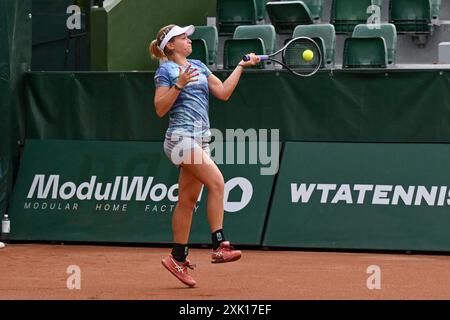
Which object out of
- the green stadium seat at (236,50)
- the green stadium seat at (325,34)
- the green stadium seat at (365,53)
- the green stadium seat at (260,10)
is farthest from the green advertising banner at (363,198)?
the green stadium seat at (260,10)

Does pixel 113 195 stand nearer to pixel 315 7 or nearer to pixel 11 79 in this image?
pixel 11 79

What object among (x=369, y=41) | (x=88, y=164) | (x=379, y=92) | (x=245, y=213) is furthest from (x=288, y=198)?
(x=369, y=41)

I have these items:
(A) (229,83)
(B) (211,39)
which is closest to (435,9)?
(B) (211,39)

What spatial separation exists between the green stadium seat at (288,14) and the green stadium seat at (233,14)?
323 mm

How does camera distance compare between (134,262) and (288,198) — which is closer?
(134,262)

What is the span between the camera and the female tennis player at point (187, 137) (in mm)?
7516

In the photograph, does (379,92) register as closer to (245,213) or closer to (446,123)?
(446,123)

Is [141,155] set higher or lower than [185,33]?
lower

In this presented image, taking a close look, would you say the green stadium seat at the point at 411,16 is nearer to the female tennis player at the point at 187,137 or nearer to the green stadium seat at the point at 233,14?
the green stadium seat at the point at 233,14

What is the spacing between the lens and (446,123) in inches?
400

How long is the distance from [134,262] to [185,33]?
245cm

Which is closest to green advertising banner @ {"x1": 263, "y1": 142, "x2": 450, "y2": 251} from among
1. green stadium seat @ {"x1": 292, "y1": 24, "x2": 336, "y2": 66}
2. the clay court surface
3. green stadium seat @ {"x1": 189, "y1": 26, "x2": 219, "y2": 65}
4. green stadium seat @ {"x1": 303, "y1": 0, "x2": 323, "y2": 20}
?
the clay court surface

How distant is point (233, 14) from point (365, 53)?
246cm

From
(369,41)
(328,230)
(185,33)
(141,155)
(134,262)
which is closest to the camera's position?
(185,33)
